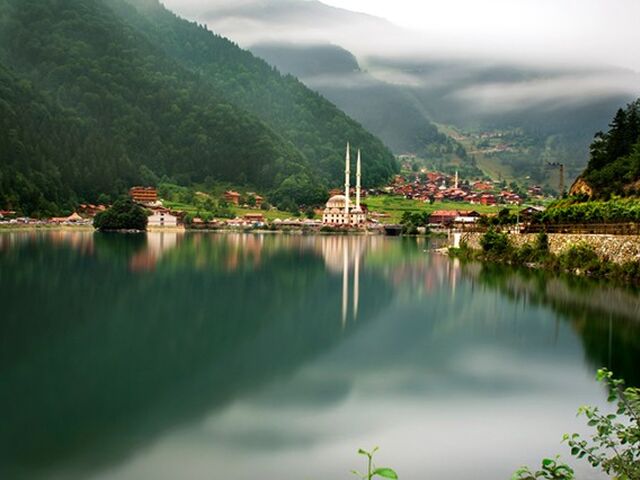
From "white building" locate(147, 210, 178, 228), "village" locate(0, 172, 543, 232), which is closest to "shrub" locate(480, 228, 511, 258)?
"village" locate(0, 172, 543, 232)

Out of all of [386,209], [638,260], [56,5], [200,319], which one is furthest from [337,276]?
[56,5]

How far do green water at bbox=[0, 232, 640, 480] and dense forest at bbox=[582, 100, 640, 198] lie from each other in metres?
21.3

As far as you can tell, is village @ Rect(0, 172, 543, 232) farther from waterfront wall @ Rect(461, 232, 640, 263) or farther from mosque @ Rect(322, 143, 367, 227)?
waterfront wall @ Rect(461, 232, 640, 263)

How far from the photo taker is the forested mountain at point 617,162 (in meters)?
45.2

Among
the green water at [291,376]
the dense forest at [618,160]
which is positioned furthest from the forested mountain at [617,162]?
the green water at [291,376]

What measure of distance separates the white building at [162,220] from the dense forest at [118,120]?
13925 millimetres

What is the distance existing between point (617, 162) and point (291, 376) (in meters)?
41.1

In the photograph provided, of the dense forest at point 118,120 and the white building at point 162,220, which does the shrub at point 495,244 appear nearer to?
the white building at point 162,220

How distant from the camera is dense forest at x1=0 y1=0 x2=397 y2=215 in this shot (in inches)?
4828

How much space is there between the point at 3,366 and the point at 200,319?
7.08m

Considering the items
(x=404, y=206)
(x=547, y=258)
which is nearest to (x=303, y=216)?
(x=404, y=206)

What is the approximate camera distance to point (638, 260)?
95.3 ft

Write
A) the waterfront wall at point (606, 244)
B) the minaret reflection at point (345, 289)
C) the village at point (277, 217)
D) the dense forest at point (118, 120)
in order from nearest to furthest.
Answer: the minaret reflection at point (345, 289)
the waterfront wall at point (606, 244)
the village at point (277, 217)
the dense forest at point (118, 120)

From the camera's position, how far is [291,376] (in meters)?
13.1
